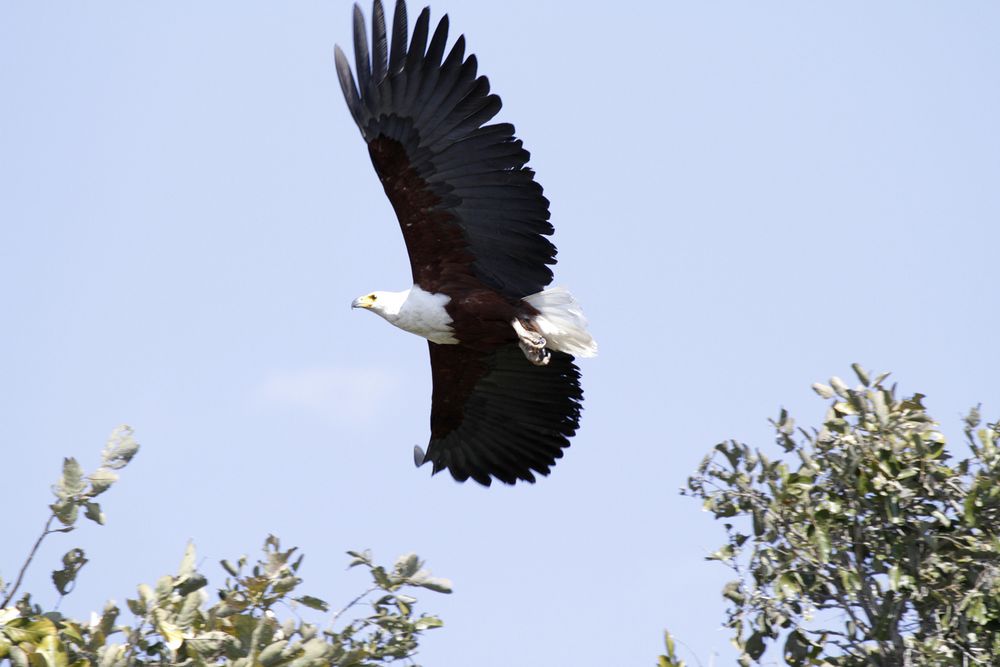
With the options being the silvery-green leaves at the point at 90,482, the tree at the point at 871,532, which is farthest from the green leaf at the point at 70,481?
the tree at the point at 871,532

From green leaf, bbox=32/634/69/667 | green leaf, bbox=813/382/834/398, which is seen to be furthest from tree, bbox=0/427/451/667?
green leaf, bbox=813/382/834/398

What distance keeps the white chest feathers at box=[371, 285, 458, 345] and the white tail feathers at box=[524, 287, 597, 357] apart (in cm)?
56

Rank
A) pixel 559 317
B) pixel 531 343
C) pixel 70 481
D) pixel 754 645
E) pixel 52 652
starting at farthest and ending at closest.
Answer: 1. pixel 559 317
2. pixel 531 343
3. pixel 754 645
4. pixel 70 481
5. pixel 52 652

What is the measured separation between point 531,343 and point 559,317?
278 millimetres

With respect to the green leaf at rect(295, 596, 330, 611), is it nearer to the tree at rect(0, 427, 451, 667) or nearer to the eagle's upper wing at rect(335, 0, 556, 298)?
the tree at rect(0, 427, 451, 667)

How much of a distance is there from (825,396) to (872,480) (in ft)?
1.76

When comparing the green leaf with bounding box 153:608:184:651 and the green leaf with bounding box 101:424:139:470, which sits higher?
the green leaf with bounding box 101:424:139:470

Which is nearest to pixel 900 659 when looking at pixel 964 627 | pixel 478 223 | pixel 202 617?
pixel 964 627

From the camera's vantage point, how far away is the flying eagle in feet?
24.8

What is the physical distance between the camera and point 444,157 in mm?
7691

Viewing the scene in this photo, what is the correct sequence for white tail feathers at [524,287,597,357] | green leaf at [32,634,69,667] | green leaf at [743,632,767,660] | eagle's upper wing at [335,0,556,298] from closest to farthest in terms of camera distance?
1. green leaf at [32,634,69,667]
2. green leaf at [743,632,767,660]
3. eagle's upper wing at [335,0,556,298]
4. white tail feathers at [524,287,597,357]

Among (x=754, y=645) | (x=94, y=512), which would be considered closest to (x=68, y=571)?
(x=94, y=512)

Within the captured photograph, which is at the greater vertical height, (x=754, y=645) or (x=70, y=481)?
(x=754, y=645)

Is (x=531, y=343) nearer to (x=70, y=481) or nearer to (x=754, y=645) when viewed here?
(x=754, y=645)
